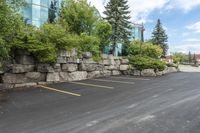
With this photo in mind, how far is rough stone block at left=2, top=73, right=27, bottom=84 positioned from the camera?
1236 cm

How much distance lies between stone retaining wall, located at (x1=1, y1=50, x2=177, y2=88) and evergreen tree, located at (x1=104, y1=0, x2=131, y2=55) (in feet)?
34.4

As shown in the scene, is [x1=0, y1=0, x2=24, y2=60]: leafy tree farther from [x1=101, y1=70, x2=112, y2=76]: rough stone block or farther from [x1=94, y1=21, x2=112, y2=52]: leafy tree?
[x1=94, y1=21, x2=112, y2=52]: leafy tree

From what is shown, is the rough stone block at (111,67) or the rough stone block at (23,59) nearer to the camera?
the rough stone block at (23,59)

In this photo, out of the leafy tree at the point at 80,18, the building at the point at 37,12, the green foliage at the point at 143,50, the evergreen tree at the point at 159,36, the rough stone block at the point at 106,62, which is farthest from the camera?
the evergreen tree at the point at 159,36

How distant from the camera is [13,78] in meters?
12.6

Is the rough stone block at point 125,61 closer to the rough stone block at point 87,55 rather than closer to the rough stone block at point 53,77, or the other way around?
the rough stone block at point 87,55

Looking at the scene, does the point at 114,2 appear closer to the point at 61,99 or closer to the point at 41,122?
the point at 61,99

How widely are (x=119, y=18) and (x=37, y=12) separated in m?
9.58

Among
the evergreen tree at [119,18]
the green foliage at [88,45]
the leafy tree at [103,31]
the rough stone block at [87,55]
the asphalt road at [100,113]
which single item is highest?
the evergreen tree at [119,18]

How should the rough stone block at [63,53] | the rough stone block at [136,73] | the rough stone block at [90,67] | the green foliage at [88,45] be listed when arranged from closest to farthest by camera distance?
the rough stone block at [63,53] → the rough stone block at [90,67] → the green foliage at [88,45] → the rough stone block at [136,73]

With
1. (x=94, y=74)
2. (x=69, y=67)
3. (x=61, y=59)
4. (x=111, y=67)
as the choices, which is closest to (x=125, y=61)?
(x=111, y=67)

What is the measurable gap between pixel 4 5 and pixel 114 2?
21.8m

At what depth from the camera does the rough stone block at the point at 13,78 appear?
12.4m

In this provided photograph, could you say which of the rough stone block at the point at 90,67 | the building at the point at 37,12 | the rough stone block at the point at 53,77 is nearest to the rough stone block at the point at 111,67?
the rough stone block at the point at 90,67
